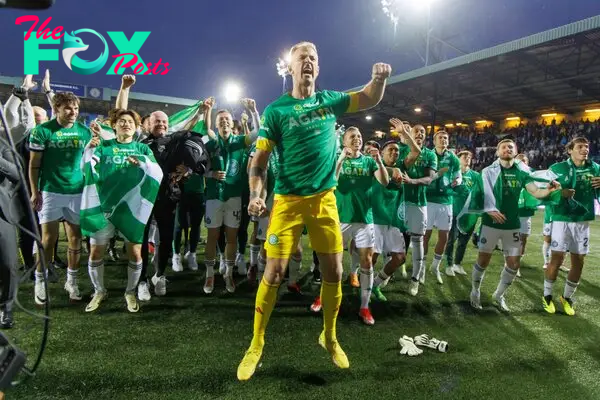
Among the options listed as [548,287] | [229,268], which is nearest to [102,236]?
[229,268]

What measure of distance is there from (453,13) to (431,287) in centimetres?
4388

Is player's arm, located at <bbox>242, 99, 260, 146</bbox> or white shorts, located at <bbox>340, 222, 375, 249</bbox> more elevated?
player's arm, located at <bbox>242, 99, 260, 146</bbox>

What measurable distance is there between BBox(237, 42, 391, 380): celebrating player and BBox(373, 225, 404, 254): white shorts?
6.41 ft

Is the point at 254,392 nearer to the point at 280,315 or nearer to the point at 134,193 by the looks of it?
the point at 280,315

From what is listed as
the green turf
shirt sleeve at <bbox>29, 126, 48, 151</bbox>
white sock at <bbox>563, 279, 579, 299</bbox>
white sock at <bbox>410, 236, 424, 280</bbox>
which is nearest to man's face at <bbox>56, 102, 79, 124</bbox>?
shirt sleeve at <bbox>29, 126, 48, 151</bbox>

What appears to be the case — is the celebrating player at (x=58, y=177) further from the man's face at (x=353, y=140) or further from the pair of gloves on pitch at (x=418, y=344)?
the pair of gloves on pitch at (x=418, y=344)

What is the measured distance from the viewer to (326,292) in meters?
3.21

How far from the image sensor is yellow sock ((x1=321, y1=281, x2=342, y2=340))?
10.4 feet

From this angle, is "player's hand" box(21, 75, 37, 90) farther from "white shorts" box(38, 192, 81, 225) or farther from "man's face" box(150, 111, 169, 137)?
"man's face" box(150, 111, 169, 137)

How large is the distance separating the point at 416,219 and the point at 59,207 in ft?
15.4

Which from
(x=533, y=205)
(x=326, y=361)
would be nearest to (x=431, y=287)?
(x=533, y=205)

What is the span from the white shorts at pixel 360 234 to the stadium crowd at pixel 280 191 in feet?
0.04

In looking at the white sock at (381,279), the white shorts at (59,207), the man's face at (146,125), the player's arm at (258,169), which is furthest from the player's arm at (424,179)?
the white shorts at (59,207)

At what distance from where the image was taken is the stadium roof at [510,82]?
18.7m
